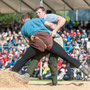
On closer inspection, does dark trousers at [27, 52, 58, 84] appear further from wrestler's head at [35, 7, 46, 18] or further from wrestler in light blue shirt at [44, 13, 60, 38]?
wrestler's head at [35, 7, 46, 18]

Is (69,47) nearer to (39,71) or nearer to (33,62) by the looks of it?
(39,71)

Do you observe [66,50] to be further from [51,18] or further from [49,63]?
[51,18]

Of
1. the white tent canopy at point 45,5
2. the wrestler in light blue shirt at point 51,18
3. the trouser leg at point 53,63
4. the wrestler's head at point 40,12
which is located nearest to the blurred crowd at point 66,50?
the white tent canopy at point 45,5

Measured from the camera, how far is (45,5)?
19.4m

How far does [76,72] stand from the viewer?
1395 cm

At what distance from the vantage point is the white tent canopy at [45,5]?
61.0ft

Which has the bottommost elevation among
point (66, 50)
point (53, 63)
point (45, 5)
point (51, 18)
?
point (53, 63)

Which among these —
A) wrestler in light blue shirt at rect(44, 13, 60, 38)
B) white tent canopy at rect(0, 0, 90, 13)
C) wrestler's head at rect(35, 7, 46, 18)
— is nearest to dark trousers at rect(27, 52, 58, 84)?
wrestler in light blue shirt at rect(44, 13, 60, 38)

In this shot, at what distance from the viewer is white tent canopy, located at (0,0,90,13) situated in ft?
61.0

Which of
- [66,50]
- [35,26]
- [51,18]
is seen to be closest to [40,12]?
[51,18]

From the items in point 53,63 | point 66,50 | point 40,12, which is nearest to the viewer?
point 40,12

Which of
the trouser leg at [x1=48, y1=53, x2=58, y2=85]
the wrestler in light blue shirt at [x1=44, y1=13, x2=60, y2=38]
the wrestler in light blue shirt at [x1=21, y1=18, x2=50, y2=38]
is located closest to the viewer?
the wrestler in light blue shirt at [x1=21, y1=18, x2=50, y2=38]

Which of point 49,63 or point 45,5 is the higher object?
point 45,5

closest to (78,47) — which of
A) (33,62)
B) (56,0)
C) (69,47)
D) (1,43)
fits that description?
(69,47)
